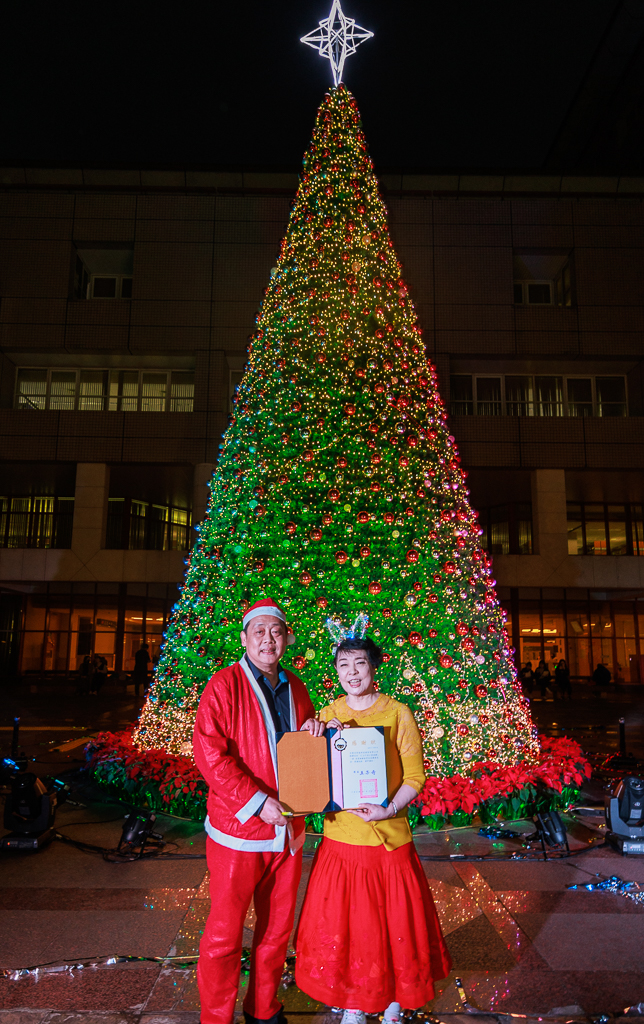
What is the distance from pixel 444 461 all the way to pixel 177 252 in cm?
1898

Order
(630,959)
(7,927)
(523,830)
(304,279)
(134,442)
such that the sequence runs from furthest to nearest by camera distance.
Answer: (134,442) < (304,279) < (523,830) < (7,927) < (630,959)

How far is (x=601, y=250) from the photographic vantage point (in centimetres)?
2309

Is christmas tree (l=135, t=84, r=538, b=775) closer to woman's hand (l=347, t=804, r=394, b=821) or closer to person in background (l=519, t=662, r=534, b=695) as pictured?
woman's hand (l=347, t=804, r=394, b=821)

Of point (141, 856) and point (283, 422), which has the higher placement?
point (283, 422)

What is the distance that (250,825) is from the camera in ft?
9.02

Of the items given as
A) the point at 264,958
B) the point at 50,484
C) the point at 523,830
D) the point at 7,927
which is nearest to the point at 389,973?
the point at 264,958

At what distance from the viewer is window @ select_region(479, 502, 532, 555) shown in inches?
1054

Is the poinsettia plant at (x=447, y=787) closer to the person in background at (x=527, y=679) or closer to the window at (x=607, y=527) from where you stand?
the person in background at (x=527, y=679)

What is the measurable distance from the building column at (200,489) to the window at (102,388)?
4036 mm

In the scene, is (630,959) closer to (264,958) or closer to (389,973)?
(389,973)

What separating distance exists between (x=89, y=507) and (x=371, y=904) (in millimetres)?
21043

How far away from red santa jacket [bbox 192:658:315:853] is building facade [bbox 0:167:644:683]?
18.3 m

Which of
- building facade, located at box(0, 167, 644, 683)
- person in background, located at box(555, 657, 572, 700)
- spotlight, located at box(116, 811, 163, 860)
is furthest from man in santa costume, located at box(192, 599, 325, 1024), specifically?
person in background, located at box(555, 657, 572, 700)

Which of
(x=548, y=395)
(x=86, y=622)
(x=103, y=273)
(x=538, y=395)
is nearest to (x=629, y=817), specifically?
(x=538, y=395)
